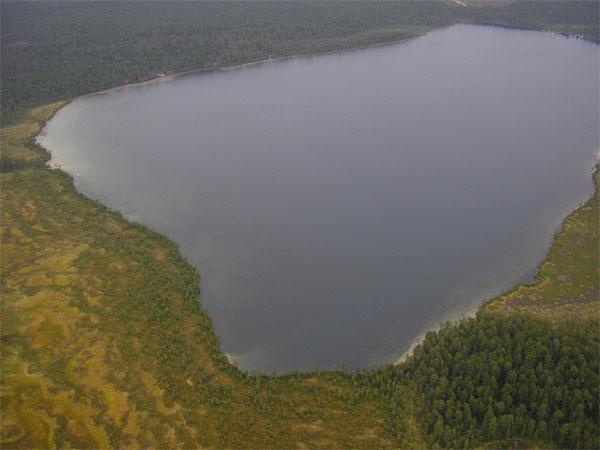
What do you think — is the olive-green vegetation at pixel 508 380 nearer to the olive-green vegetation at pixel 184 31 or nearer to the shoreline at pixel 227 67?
the olive-green vegetation at pixel 184 31

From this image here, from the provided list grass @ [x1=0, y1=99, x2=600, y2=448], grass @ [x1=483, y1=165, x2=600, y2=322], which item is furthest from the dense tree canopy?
grass @ [x1=483, y1=165, x2=600, y2=322]

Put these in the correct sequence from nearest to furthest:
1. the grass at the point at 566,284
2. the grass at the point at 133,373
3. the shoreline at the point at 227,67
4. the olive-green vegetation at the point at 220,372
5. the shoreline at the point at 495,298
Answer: the olive-green vegetation at the point at 220,372, the grass at the point at 133,373, the shoreline at the point at 495,298, the grass at the point at 566,284, the shoreline at the point at 227,67

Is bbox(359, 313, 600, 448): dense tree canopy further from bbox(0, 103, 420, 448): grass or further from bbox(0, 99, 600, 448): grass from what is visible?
bbox(0, 103, 420, 448): grass

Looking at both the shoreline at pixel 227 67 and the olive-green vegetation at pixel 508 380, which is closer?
the olive-green vegetation at pixel 508 380

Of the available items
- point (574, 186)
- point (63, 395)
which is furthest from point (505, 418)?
point (574, 186)

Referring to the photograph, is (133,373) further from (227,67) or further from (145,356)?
(227,67)

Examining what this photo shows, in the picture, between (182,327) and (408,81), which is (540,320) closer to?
(182,327)

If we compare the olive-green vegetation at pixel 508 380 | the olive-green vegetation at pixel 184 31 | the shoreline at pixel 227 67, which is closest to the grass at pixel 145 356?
the olive-green vegetation at pixel 508 380
